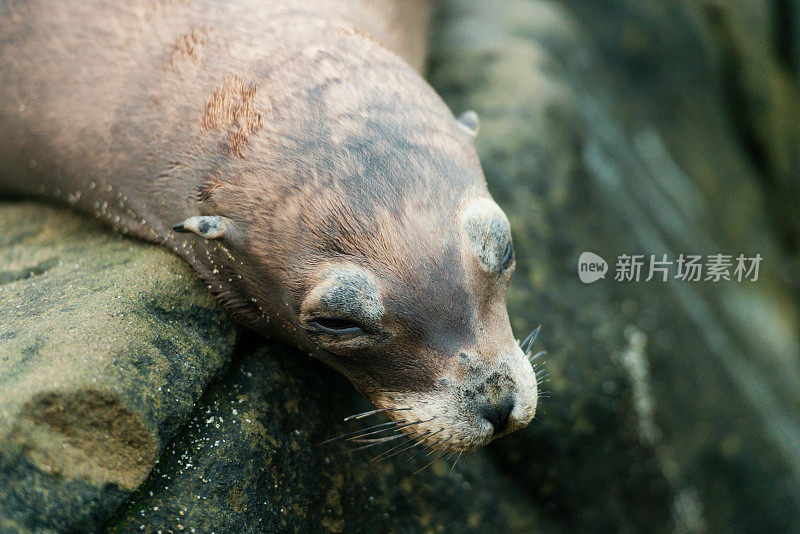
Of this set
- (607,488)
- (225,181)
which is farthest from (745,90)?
(225,181)

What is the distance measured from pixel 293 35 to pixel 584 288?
230cm

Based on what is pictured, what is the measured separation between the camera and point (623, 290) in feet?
14.0

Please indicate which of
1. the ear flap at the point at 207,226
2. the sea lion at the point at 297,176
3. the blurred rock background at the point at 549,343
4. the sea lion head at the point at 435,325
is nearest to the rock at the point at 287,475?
the blurred rock background at the point at 549,343

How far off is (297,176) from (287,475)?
117 cm

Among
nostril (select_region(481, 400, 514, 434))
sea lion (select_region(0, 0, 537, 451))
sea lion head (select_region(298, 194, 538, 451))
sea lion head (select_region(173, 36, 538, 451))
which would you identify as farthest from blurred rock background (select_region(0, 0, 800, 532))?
nostril (select_region(481, 400, 514, 434))

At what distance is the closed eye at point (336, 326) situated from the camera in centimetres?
239

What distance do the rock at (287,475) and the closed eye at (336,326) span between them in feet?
1.55

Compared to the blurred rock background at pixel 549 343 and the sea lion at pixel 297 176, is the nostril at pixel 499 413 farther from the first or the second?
the blurred rock background at pixel 549 343

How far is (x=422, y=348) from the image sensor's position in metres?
2.38

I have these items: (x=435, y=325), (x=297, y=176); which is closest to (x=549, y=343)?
(x=435, y=325)

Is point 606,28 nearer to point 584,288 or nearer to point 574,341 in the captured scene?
point 584,288

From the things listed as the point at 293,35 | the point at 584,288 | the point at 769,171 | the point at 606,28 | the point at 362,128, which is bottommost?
the point at 769,171

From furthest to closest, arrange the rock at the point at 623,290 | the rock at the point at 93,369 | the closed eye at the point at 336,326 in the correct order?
1. the rock at the point at 623,290
2. the closed eye at the point at 336,326
3. the rock at the point at 93,369

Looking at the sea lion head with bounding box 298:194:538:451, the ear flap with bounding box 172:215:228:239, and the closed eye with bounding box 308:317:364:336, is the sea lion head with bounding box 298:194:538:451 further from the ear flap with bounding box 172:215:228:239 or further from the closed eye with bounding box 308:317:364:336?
the ear flap with bounding box 172:215:228:239
